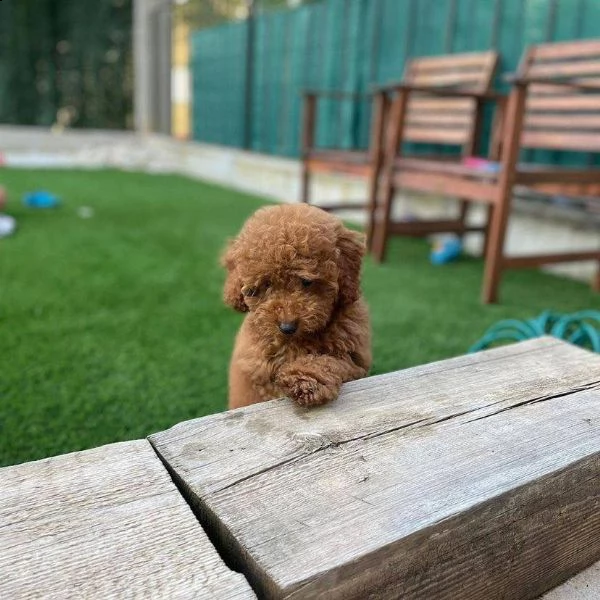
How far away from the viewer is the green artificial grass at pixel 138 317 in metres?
1.89

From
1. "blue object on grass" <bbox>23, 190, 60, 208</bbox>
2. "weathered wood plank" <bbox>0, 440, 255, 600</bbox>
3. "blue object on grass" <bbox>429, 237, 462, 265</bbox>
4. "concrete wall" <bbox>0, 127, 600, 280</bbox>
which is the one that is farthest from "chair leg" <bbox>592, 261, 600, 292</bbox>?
"blue object on grass" <bbox>23, 190, 60, 208</bbox>

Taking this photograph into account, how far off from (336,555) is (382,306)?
2.36m

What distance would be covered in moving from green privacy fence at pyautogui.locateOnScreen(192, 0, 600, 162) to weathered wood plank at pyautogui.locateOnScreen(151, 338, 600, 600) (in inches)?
137

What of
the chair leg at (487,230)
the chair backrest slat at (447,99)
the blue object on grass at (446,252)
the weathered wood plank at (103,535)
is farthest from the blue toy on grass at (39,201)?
the weathered wood plank at (103,535)

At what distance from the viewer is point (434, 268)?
4043mm

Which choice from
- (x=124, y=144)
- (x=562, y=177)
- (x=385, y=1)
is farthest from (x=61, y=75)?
(x=562, y=177)

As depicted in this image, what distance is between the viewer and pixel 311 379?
1.21 metres

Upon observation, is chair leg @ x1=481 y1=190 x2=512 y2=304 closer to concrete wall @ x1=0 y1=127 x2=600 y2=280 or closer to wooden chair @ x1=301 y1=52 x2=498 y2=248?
concrete wall @ x1=0 y1=127 x2=600 y2=280

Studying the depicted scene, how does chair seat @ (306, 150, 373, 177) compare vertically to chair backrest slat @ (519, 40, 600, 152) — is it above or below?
below

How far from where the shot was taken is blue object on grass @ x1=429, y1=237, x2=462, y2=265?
4199mm

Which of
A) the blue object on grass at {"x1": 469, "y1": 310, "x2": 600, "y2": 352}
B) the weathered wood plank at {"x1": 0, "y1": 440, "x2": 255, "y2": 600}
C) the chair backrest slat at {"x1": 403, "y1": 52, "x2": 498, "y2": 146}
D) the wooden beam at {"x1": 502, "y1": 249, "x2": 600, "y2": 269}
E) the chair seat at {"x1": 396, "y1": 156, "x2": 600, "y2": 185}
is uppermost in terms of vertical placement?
the chair backrest slat at {"x1": 403, "y1": 52, "x2": 498, "y2": 146}

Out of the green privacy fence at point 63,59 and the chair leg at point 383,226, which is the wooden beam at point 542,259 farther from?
the green privacy fence at point 63,59

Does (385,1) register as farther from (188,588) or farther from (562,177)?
(188,588)

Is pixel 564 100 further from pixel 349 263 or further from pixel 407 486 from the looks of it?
pixel 407 486
